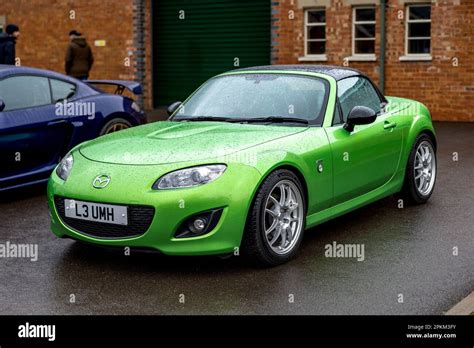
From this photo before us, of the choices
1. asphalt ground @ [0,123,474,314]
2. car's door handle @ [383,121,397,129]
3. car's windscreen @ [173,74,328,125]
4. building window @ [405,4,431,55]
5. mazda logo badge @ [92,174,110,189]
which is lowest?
asphalt ground @ [0,123,474,314]

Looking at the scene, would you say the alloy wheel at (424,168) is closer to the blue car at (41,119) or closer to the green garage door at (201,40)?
the blue car at (41,119)

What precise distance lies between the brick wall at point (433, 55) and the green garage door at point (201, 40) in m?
1.42

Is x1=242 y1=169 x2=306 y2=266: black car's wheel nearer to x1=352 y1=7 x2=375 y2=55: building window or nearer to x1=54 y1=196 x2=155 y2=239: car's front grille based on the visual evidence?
x1=54 y1=196 x2=155 y2=239: car's front grille

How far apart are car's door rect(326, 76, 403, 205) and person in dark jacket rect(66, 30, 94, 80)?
11230 millimetres

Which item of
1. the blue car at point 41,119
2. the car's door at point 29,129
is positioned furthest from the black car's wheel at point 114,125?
the car's door at point 29,129

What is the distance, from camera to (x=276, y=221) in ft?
20.3

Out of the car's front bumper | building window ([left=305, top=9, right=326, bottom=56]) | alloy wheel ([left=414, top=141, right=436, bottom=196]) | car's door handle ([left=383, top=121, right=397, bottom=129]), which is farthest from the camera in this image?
building window ([left=305, top=9, right=326, bottom=56])

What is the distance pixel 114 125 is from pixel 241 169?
4513 millimetres

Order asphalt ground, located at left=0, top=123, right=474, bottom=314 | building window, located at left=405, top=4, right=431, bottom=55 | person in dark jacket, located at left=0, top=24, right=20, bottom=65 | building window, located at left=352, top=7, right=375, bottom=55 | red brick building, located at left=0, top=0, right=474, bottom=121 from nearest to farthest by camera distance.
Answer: asphalt ground, located at left=0, top=123, right=474, bottom=314, person in dark jacket, located at left=0, top=24, right=20, bottom=65, red brick building, located at left=0, top=0, right=474, bottom=121, building window, located at left=405, top=4, right=431, bottom=55, building window, located at left=352, top=7, right=375, bottom=55

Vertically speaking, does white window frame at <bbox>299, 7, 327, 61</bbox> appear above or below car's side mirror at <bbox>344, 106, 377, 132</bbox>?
above

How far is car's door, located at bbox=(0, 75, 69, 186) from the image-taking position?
8.76 metres

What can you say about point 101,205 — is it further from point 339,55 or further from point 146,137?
point 339,55

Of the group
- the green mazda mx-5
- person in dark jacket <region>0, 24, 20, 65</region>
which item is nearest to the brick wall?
person in dark jacket <region>0, 24, 20, 65</region>

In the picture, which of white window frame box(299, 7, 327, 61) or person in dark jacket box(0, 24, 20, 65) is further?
white window frame box(299, 7, 327, 61)
